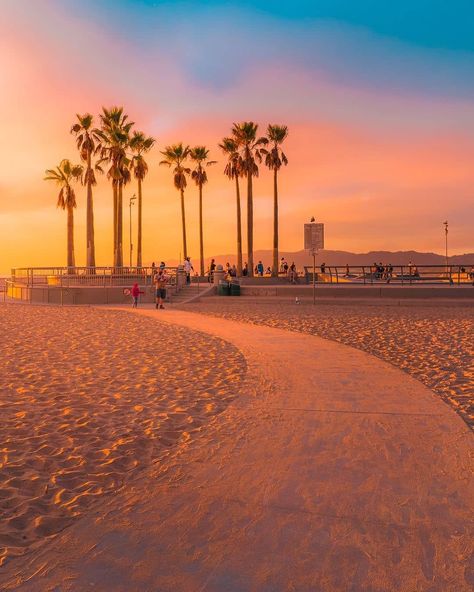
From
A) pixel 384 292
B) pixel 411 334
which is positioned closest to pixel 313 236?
pixel 384 292

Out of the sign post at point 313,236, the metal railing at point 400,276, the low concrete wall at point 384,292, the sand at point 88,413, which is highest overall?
the sign post at point 313,236

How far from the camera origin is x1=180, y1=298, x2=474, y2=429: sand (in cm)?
909

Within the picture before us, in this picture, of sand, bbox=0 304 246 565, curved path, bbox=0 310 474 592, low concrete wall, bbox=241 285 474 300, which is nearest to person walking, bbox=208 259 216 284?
low concrete wall, bbox=241 285 474 300

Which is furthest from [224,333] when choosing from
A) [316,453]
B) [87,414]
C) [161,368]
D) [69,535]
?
[69,535]

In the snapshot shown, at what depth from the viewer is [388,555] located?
3.39 metres

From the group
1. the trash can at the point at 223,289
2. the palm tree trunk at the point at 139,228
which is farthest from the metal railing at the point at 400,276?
the palm tree trunk at the point at 139,228

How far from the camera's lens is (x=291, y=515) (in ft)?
13.0

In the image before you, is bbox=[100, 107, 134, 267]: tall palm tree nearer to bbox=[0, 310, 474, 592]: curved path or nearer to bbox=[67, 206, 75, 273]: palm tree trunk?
bbox=[67, 206, 75, 273]: palm tree trunk

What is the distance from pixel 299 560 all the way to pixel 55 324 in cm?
1725

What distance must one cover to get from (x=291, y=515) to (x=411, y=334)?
12.5 metres

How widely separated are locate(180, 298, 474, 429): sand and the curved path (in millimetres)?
1701

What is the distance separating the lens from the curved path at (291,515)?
316 centimetres

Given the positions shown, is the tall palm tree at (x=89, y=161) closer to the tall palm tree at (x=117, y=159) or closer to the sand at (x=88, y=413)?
the tall palm tree at (x=117, y=159)

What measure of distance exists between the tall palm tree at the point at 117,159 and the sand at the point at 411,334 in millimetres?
20836
